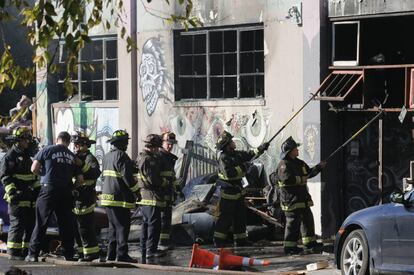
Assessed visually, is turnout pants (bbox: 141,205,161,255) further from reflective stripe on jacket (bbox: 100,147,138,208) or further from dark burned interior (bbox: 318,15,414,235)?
dark burned interior (bbox: 318,15,414,235)

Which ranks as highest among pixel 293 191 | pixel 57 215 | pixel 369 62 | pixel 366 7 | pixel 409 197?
pixel 366 7

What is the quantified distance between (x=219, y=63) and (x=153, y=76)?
1.67 m

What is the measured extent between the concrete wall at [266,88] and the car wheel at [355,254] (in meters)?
5.27

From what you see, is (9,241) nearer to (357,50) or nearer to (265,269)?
(265,269)

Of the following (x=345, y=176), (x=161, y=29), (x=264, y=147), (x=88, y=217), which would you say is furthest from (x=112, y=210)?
(x=161, y=29)

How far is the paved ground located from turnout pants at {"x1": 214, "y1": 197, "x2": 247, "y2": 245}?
48 cm

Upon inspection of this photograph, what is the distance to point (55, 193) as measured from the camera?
1477 cm

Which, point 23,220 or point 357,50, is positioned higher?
point 357,50

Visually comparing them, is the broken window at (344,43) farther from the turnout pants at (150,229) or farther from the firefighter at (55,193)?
the firefighter at (55,193)

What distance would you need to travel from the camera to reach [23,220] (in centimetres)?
1527

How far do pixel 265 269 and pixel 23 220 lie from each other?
3.70m

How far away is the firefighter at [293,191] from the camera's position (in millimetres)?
15703

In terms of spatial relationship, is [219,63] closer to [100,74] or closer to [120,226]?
[100,74]

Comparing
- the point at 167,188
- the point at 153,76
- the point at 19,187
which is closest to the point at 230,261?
the point at 167,188
